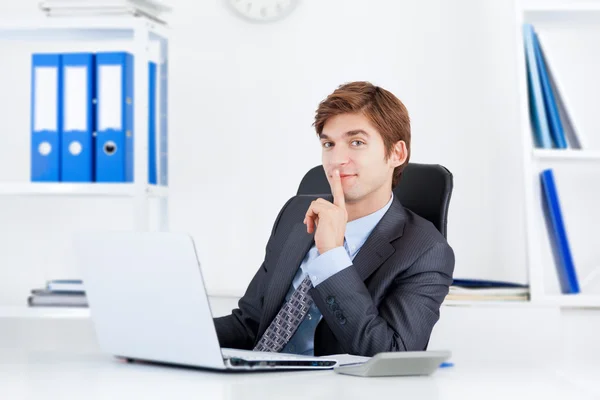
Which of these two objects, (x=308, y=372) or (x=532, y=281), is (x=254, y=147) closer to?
(x=532, y=281)

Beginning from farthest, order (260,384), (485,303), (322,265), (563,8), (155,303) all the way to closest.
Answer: (563,8), (485,303), (322,265), (155,303), (260,384)

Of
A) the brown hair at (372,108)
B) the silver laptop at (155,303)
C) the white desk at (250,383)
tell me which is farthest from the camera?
the brown hair at (372,108)

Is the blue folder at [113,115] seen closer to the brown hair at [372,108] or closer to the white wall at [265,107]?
the white wall at [265,107]

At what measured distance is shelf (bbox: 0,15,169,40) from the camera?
2.57 metres

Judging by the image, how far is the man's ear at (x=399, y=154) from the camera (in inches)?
70.4

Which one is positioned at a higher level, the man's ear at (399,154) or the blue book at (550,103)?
the blue book at (550,103)

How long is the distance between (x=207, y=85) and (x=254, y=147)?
0.28 m

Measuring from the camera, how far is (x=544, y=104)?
2.54 metres

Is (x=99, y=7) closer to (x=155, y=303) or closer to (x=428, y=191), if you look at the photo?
(x=428, y=191)

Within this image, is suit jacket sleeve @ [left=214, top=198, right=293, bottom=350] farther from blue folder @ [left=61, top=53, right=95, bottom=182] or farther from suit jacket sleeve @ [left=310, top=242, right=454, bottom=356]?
blue folder @ [left=61, top=53, right=95, bottom=182]

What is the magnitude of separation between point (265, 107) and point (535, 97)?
952 mm

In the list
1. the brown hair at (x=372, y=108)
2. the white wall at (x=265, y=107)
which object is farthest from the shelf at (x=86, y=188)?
the brown hair at (x=372, y=108)

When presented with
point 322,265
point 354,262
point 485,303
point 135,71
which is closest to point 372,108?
point 354,262

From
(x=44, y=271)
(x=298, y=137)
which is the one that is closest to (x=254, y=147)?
(x=298, y=137)
